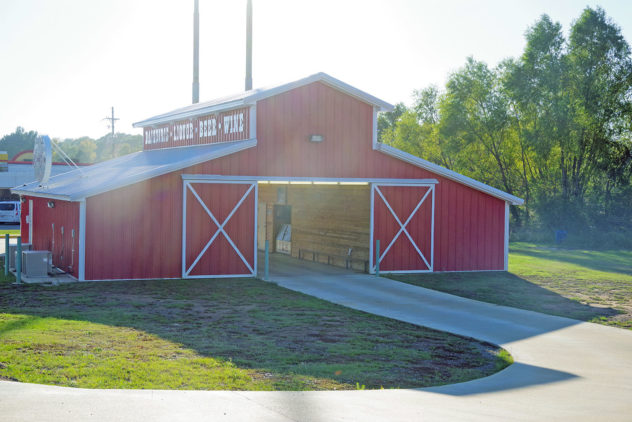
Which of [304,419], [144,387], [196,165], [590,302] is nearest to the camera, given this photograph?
[304,419]

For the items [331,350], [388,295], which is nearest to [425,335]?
[331,350]

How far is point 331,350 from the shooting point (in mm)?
11953

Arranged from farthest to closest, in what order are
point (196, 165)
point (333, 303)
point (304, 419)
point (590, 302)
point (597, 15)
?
point (597, 15), point (196, 165), point (590, 302), point (333, 303), point (304, 419)

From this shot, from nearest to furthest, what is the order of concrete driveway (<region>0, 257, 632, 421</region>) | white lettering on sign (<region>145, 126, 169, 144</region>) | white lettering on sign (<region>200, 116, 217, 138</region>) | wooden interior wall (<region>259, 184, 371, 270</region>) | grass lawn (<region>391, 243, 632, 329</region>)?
concrete driveway (<region>0, 257, 632, 421</region>)
grass lawn (<region>391, 243, 632, 329</region>)
wooden interior wall (<region>259, 184, 371, 270</region>)
white lettering on sign (<region>200, 116, 217, 138</region>)
white lettering on sign (<region>145, 126, 169, 144</region>)

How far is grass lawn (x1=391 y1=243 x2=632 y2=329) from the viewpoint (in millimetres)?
17375

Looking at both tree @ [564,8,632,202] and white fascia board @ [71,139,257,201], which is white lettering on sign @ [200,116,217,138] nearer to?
white fascia board @ [71,139,257,201]

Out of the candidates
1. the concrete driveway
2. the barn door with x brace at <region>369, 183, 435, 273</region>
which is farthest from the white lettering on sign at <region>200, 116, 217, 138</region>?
the concrete driveway

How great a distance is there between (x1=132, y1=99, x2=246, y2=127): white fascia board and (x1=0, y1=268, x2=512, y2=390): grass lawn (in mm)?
7367

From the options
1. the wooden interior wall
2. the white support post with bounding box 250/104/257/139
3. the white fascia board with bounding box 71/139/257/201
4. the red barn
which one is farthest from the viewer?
the wooden interior wall

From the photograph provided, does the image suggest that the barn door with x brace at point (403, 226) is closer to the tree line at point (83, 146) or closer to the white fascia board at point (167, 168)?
the white fascia board at point (167, 168)

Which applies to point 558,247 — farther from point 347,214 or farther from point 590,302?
point 590,302

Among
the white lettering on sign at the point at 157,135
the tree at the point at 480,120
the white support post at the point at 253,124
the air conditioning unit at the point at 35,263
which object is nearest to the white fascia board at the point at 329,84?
the white support post at the point at 253,124

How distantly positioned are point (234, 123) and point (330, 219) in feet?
18.2

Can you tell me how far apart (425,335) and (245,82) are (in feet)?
98.5
